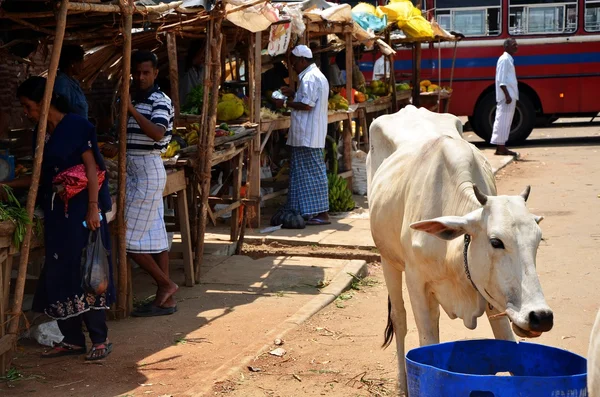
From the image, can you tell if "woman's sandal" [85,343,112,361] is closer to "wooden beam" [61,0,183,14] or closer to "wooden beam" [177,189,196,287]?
"wooden beam" [177,189,196,287]

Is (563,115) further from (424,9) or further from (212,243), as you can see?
(212,243)

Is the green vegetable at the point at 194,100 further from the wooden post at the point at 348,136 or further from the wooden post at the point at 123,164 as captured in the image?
the wooden post at the point at 348,136

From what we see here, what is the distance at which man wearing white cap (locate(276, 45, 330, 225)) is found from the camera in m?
9.70

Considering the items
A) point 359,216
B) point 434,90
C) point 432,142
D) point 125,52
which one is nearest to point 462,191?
point 432,142

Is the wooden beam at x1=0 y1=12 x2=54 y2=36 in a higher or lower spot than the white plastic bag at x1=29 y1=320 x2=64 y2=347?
higher

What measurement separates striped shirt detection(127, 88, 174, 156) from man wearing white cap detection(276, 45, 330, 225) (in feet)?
11.3

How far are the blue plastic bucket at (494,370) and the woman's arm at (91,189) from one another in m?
2.47

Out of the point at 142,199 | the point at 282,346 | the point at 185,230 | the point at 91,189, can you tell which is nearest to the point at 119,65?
the point at 185,230

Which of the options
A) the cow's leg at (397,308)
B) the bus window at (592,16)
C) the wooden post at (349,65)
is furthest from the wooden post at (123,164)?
the bus window at (592,16)

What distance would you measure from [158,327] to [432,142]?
2.57 meters

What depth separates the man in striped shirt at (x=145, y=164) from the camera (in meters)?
6.38

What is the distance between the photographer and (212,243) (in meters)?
8.82

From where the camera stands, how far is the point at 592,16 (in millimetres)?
17625

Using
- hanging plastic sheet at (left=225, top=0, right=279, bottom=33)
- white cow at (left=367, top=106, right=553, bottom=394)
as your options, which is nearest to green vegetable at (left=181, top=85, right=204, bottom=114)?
hanging plastic sheet at (left=225, top=0, right=279, bottom=33)
